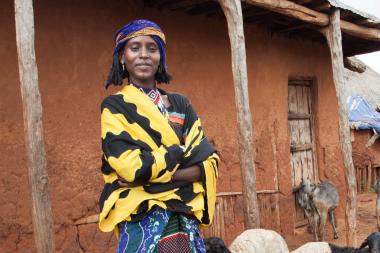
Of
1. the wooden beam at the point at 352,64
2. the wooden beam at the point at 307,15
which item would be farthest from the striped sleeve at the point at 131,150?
the wooden beam at the point at 352,64

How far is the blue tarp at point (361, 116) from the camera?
13.2 metres

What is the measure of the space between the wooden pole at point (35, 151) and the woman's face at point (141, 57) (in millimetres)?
1093

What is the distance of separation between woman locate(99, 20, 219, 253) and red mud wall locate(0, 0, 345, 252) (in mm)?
2577

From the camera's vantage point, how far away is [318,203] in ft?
23.2

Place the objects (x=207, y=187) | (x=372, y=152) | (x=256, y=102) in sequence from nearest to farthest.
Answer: (x=207, y=187), (x=256, y=102), (x=372, y=152)

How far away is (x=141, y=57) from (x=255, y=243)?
2.73 meters

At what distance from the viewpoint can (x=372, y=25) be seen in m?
7.00

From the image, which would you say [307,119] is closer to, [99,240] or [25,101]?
[99,240]

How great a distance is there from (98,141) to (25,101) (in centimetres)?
203

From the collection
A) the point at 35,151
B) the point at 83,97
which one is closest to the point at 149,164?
the point at 35,151

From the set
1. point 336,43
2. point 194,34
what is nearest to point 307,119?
point 336,43

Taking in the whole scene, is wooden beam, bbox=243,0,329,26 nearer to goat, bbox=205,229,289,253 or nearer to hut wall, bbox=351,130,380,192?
goat, bbox=205,229,289,253

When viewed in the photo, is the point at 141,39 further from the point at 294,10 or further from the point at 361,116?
the point at 361,116

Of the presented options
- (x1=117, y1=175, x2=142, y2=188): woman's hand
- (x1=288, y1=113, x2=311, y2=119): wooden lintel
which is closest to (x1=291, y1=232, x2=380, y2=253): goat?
(x1=288, y1=113, x2=311, y2=119): wooden lintel
